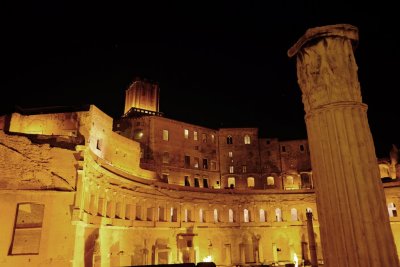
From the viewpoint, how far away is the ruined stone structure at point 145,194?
1809 centimetres

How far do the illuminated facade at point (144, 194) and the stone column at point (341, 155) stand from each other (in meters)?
15.7

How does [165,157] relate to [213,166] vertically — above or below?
above

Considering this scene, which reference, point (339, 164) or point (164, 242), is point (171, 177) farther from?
point (339, 164)

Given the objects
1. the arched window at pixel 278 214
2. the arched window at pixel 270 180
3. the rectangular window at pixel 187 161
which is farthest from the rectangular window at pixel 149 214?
the arched window at pixel 270 180

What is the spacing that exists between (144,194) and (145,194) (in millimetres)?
160

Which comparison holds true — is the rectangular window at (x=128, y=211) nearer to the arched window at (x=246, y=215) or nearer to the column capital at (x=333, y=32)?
the arched window at (x=246, y=215)

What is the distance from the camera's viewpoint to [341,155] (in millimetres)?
5871

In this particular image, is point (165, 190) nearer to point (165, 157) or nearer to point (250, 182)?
point (165, 157)

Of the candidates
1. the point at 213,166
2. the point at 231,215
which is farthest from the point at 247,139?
the point at 231,215

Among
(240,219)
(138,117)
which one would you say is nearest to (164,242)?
(240,219)

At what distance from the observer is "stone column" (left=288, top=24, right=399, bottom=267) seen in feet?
Answer: 17.6

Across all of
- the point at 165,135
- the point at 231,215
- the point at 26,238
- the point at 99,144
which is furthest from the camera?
the point at 165,135

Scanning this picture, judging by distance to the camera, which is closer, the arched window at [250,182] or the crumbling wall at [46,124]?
the crumbling wall at [46,124]

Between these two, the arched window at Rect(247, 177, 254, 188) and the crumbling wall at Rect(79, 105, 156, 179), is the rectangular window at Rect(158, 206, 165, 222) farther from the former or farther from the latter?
the arched window at Rect(247, 177, 254, 188)
